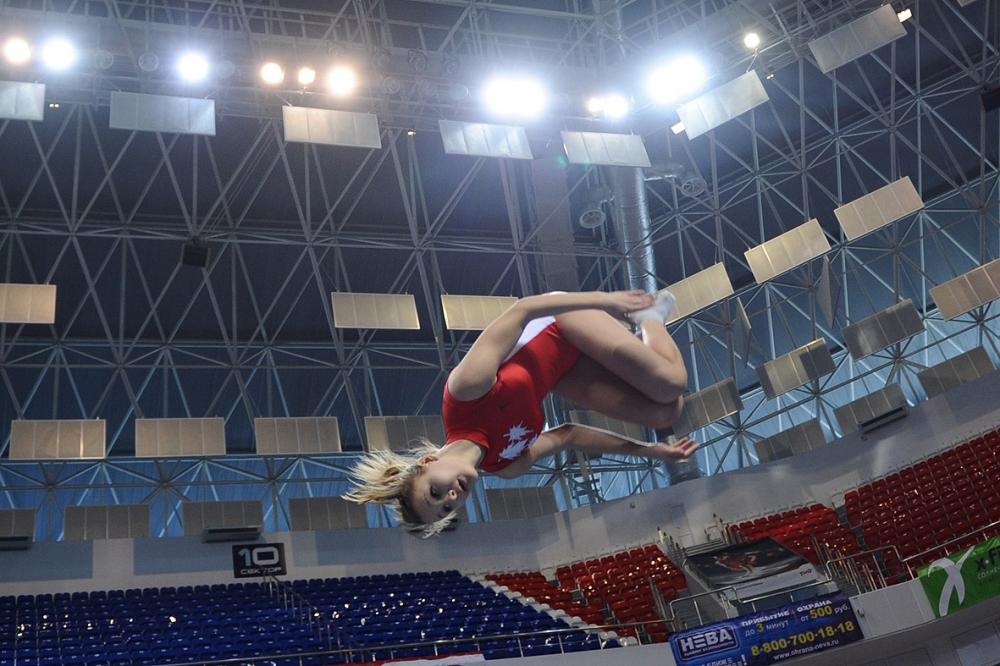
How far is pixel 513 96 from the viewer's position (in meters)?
20.0

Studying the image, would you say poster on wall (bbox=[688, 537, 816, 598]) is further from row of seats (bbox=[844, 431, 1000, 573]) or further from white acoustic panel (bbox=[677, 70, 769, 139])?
white acoustic panel (bbox=[677, 70, 769, 139])

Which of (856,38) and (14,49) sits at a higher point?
(14,49)

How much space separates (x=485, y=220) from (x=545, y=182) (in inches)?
130

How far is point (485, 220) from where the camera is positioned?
25906 millimetres

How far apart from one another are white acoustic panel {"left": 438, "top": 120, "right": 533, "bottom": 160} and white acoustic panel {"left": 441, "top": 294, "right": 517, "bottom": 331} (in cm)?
421

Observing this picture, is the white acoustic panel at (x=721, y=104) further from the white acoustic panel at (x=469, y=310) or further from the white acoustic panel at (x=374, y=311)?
the white acoustic panel at (x=374, y=311)

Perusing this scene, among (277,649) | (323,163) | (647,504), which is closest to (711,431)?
(647,504)

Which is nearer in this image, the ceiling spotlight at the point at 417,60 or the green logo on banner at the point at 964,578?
the green logo on banner at the point at 964,578

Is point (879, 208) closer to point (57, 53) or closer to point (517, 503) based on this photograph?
point (517, 503)

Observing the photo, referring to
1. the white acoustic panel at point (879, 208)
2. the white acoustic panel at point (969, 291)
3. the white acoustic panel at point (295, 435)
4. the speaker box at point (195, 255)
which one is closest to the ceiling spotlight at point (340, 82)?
the speaker box at point (195, 255)

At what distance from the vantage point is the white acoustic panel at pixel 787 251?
23406 millimetres

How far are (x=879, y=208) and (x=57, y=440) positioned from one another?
20067mm

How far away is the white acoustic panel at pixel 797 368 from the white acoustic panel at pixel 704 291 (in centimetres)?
260

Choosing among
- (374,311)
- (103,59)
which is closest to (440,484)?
(103,59)
